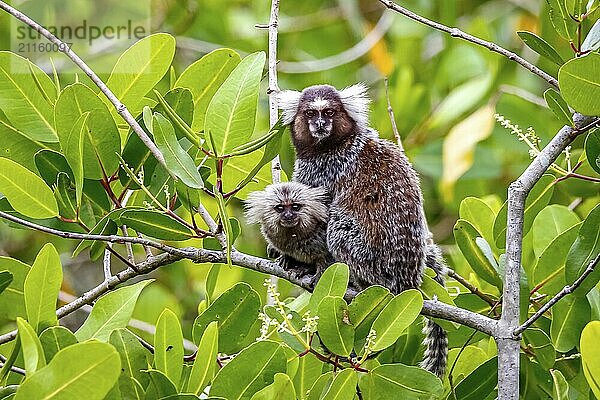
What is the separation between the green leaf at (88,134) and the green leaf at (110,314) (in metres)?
0.49

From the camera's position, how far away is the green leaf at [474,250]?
3.87m

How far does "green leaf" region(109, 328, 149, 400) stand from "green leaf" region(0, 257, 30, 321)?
31.6 inches

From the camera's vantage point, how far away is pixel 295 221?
15.0ft

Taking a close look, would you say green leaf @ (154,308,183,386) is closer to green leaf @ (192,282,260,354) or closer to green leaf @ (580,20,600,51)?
green leaf @ (192,282,260,354)

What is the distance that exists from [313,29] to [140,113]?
4908 millimetres

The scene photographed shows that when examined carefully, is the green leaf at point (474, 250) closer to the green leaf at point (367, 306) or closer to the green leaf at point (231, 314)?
the green leaf at point (367, 306)

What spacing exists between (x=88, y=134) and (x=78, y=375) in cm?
127

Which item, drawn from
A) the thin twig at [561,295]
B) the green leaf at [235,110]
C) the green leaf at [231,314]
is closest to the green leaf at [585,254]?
the thin twig at [561,295]

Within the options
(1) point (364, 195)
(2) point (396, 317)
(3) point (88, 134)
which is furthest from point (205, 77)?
(2) point (396, 317)

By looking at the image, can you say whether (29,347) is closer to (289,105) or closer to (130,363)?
(130,363)

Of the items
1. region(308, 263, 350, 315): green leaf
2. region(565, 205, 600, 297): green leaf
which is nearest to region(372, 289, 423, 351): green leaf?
region(308, 263, 350, 315): green leaf

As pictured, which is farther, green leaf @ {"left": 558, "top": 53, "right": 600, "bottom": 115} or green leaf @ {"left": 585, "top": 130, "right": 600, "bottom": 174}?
green leaf @ {"left": 585, "top": 130, "right": 600, "bottom": 174}

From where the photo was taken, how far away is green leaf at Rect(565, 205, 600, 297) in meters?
3.54

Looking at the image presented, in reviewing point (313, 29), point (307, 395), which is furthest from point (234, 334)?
point (313, 29)
